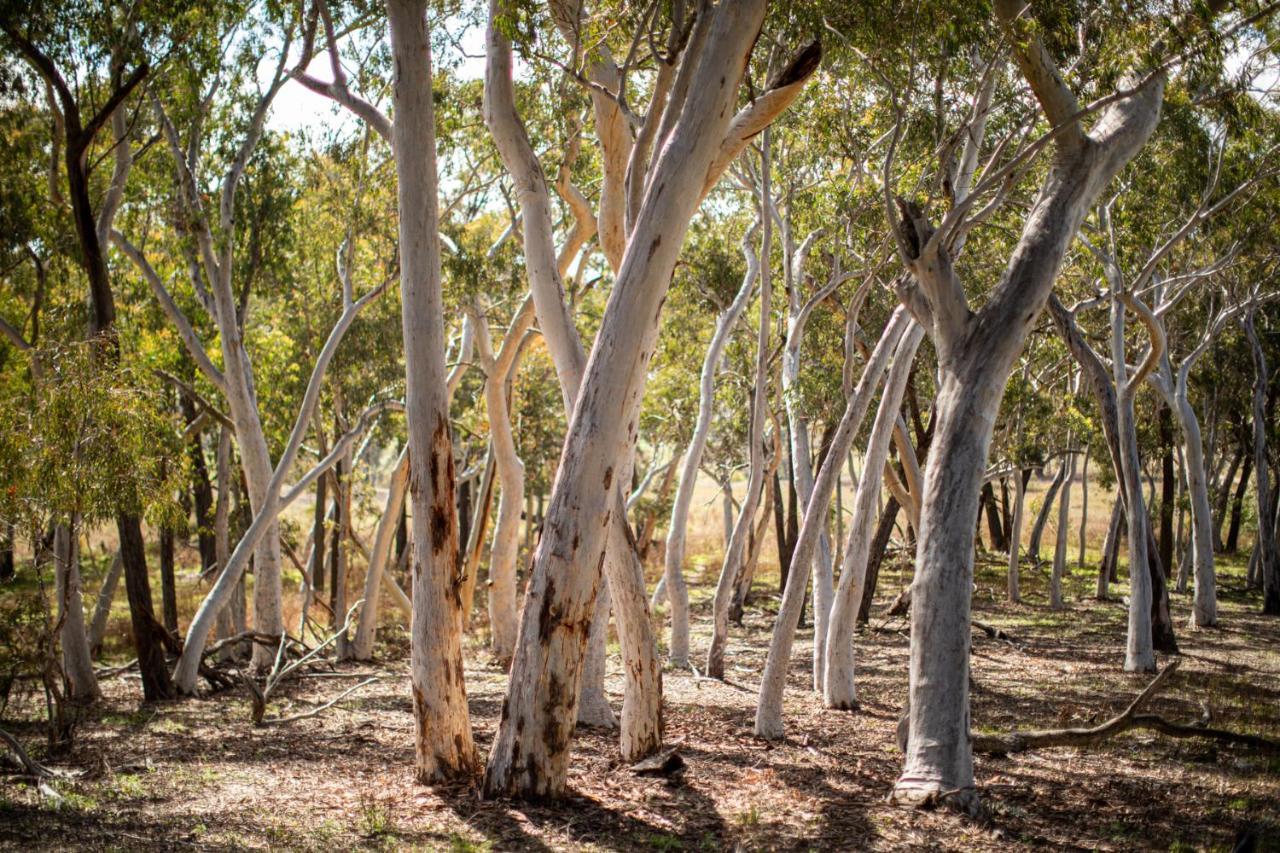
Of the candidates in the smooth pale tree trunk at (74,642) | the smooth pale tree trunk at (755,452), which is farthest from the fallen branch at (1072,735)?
the smooth pale tree trunk at (74,642)

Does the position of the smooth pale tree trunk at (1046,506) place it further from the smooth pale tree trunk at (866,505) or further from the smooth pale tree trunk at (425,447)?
the smooth pale tree trunk at (425,447)

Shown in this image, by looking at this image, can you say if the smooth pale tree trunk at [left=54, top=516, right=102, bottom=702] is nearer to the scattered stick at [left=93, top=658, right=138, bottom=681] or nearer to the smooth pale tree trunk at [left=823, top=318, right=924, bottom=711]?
the scattered stick at [left=93, top=658, right=138, bottom=681]

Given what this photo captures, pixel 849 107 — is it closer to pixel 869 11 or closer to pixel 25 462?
pixel 869 11

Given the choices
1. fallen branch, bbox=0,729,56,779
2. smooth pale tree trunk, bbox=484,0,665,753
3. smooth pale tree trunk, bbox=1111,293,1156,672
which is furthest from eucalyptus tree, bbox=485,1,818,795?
smooth pale tree trunk, bbox=1111,293,1156,672

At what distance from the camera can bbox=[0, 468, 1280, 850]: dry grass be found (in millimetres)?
6684

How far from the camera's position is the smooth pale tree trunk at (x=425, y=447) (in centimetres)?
775

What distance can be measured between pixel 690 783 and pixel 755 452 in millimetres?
5679

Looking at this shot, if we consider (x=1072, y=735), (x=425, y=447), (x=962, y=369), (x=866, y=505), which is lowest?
(x=1072, y=735)

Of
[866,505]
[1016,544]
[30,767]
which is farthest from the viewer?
[1016,544]

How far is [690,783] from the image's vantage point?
823cm

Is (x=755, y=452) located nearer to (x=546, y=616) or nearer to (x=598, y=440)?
(x=598, y=440)

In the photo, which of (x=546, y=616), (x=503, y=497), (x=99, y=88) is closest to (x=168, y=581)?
(x=503, y=497)

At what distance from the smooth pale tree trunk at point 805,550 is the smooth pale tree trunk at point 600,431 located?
266 centimetres

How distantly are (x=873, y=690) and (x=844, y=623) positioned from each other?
8.40 ft
